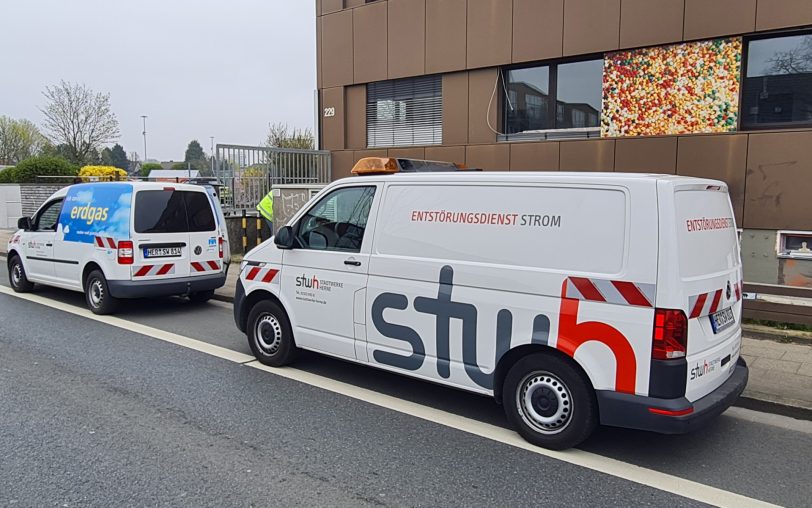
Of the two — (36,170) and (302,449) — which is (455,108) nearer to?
(302,449)

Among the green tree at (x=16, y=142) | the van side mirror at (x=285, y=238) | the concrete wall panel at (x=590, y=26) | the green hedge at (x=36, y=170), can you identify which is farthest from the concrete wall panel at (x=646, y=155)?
the green tree at (x=16, y=142)

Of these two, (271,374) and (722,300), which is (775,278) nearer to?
(722,300)

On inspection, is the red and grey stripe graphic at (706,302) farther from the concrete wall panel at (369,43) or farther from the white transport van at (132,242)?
the concrete wall panel at (369,43)

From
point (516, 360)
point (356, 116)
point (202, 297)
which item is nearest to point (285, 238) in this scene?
point (516, 360)

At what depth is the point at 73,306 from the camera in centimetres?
934

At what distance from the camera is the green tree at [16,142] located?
4891 cm

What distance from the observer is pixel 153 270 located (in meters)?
8.59

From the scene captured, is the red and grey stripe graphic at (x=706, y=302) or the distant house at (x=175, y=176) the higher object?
the distant house at (x=175, y=176)

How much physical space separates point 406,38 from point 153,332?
765 cm

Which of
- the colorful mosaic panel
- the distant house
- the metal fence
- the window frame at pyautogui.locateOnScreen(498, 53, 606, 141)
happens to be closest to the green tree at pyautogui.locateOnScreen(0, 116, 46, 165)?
the distant house

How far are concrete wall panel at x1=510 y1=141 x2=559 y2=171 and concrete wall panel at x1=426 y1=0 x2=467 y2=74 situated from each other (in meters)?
2.05

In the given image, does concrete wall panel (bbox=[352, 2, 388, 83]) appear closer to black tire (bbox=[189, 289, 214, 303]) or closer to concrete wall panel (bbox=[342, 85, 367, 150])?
concrete wall panel (bbox=[342, 85, 367, 150])

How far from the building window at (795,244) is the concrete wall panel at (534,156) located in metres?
3.45

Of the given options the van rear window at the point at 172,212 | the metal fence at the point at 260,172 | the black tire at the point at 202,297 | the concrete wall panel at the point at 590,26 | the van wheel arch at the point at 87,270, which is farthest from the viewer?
the metal fence at the point at 260,172
